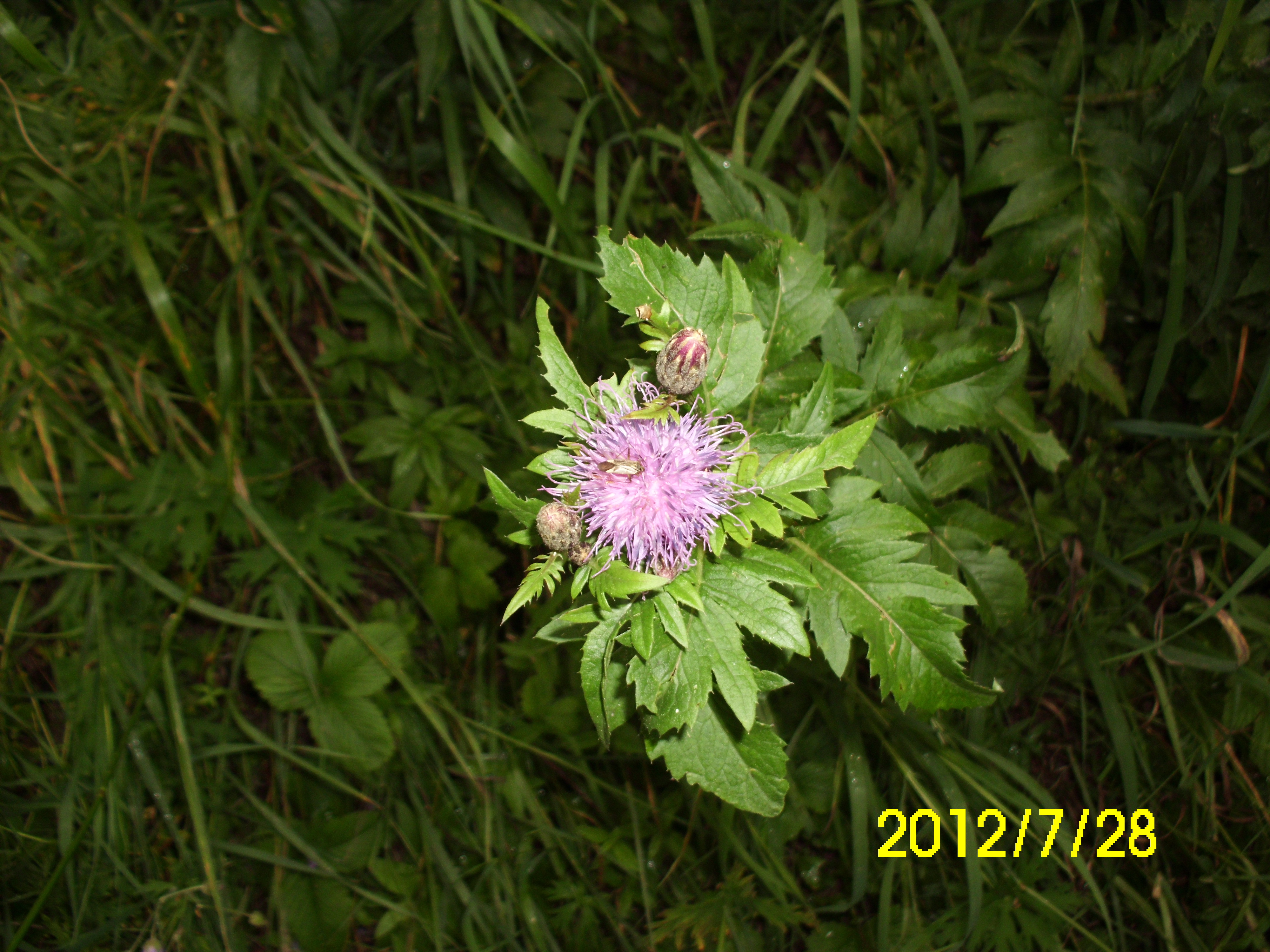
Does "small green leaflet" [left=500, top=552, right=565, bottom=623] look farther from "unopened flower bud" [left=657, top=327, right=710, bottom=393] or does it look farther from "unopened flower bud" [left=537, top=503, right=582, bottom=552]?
"unopened flower bud" [left=657, top=327, right=710, bottom=393]

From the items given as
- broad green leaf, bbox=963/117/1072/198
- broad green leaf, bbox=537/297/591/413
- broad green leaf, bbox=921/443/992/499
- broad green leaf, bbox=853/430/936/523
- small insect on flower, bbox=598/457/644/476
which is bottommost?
broad green leaf, bbox=921/443/992/499

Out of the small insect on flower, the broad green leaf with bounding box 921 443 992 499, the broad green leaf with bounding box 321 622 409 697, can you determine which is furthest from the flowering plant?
the broad green leaf with bounding box 321 622 409 697

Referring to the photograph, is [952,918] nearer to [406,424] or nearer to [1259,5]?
[406,424]

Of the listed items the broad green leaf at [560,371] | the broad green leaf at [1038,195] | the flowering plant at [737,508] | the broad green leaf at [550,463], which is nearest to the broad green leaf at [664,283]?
the flowering plant at [737,508]

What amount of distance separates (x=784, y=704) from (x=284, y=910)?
2.55 m

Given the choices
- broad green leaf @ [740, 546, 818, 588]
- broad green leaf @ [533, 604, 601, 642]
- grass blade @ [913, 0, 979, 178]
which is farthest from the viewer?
grass blade @ [913, 0, 979, 178]

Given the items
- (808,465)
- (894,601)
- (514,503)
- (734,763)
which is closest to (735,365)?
(808,465)

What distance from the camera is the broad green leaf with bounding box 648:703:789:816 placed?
1938mm

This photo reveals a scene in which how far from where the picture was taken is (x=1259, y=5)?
2508 millimetres

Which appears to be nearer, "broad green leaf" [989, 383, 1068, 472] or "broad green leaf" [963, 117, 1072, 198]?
"broad green leaf" [989, 383, 1068, 472]

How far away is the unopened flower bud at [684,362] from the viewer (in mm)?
1675

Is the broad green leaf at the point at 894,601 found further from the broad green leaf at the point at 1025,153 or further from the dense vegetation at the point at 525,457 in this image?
the broad green leaf at the point at 1025,153

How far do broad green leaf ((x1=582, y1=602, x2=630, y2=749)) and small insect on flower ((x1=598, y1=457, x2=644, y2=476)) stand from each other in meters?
0.35

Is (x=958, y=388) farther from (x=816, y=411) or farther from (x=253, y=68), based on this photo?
(x=253, y=68)
